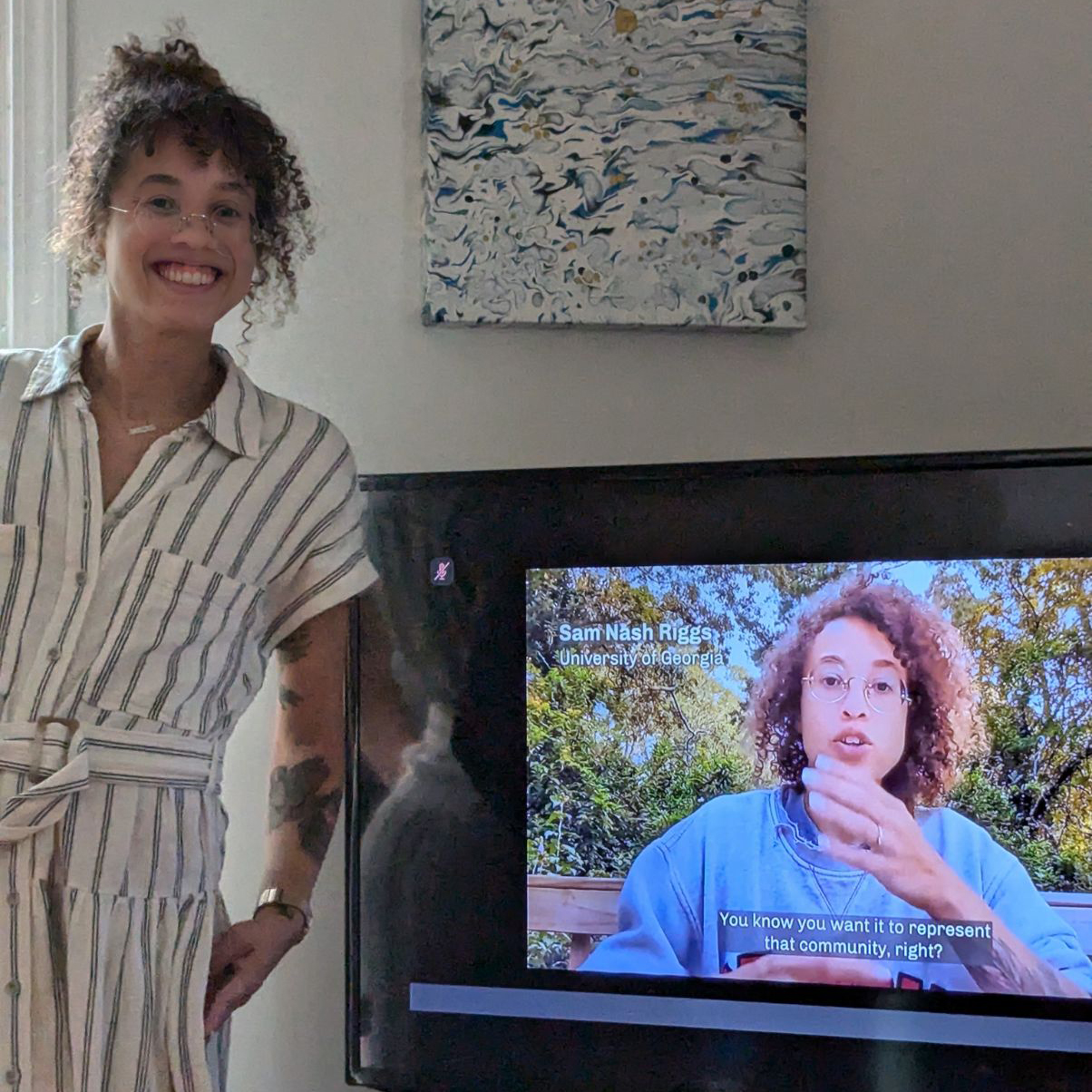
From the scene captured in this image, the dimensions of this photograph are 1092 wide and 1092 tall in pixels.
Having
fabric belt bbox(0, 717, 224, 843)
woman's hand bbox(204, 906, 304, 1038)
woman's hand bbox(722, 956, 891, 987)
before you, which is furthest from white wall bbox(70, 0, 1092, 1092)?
woman's hand bbox(722, 956, 891, 987)

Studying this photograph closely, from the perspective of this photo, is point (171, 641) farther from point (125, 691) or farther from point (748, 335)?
point (748, 335)

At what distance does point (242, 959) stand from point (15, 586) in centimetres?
43

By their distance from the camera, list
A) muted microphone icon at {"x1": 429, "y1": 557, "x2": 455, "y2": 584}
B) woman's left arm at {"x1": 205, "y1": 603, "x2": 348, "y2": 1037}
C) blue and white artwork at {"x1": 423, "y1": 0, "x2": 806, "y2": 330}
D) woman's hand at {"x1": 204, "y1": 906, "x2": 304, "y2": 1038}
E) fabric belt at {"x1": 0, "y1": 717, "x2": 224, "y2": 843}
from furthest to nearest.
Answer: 1. blue and white artwork at {"x1": 423, "y1": 0, "x2": 806, "y2": 330}
2. muted microphone icon at {"x1": 429, "y1": 557, "x2": 455, "y2": 584}
3. woman's left arm at {"x1": 205, "y1": 603, "x2": 348, "y2": 1037}
4. woman's hand at {"x1": 204, "y1": 906, "x2": 304, "y2": 1038}
5. fabric belt at {"x1": 0, "y1": 717, "x2": 224, "y2": 843}

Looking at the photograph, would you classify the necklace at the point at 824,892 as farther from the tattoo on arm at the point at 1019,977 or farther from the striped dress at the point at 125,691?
the striped dress at the point at 125,691

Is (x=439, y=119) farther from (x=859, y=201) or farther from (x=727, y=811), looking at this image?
(x=727, y=811)

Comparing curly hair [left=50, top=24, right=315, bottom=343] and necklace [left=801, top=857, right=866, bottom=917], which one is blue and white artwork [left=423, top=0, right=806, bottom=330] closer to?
curly hair [left=50, top=24, right=315, bottom=343]

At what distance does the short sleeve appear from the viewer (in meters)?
1.26

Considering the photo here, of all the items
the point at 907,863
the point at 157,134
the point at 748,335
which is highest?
the point at 157,134

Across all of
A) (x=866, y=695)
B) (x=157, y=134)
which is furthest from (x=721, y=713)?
(x=157, y=134)

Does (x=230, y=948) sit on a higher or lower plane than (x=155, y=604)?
lower

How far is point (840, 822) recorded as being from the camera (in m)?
1.25

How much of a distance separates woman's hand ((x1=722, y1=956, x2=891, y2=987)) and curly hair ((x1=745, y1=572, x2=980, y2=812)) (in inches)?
7.1

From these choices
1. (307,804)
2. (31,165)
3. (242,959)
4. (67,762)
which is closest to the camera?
(67,762)

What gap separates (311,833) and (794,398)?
34.5 inches
